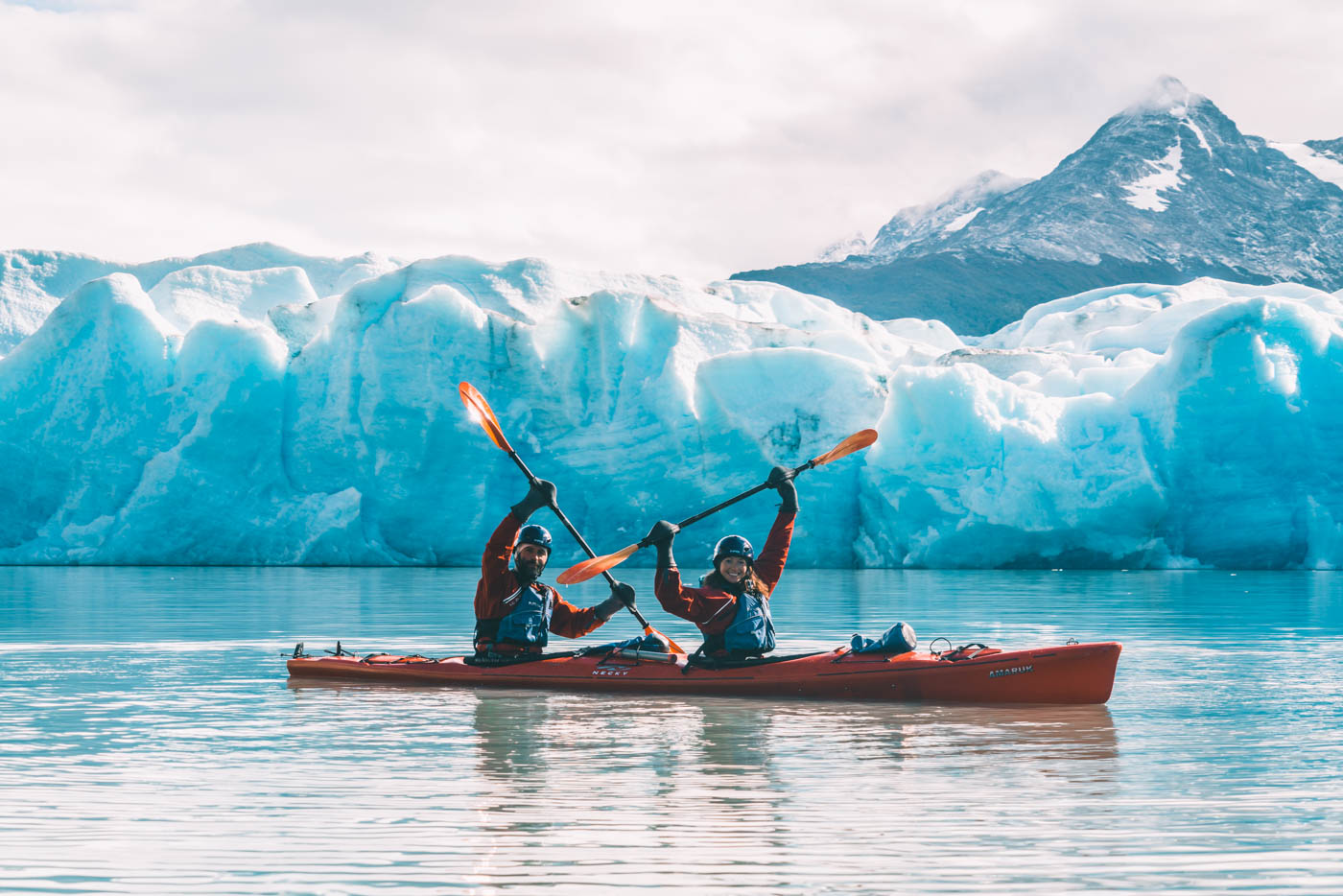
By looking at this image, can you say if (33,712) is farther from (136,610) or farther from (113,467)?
(113,467)

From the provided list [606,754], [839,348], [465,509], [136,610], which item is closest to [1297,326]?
[839,348]

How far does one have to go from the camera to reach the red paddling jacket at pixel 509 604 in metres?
8.38

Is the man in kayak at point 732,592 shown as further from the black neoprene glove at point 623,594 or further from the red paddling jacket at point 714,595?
the black neoprene glove at point 623,594

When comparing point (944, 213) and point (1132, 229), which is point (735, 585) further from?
point (944, 213)

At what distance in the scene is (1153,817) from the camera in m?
4.61

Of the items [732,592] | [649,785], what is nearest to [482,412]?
[732,592]

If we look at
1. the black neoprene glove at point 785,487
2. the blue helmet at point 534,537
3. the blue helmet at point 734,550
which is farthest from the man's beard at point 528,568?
the black neoprene glove at point 785,487

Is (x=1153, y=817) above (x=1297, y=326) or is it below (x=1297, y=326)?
below

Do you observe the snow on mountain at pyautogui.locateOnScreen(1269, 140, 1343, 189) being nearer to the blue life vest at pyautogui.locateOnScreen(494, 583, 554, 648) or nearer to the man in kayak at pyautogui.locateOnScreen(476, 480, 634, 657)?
the man in kayak at pyautogui.locateOnScreen(476, 480, 634, 657)

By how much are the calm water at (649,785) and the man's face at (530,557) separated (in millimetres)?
802

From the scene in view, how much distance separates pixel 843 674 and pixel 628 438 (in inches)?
723

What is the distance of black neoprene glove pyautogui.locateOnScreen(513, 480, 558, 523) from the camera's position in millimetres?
8312

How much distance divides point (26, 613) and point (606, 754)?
11137mm

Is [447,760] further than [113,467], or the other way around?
[113,467]
